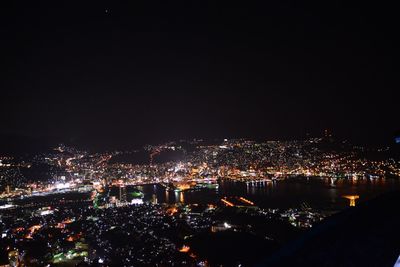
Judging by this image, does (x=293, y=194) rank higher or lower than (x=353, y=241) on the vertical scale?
lower

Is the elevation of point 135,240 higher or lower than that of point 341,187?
higher

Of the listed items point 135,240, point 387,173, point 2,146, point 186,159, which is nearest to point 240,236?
point 135,240

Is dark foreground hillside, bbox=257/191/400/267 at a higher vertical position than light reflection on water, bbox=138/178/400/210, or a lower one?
higher

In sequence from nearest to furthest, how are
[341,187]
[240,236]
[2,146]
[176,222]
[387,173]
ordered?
[240,236] → [176,222] → [341,187] → [387,173] → [2,146]

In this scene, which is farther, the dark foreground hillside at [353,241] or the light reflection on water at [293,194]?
the light reflection on water at [293,194]

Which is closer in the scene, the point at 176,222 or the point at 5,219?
the point at 176,222

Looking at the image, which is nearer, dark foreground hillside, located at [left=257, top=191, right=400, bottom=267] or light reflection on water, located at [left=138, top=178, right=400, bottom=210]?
dark foreground hillside, located at [left=257, top=191, right=400, bottom=267]

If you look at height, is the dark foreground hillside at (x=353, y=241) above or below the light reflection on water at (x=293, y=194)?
above

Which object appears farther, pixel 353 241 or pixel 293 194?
pixel 293 194

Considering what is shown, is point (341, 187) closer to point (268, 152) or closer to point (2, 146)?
point (268, 152)

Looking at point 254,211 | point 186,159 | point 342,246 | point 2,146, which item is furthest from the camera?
point 186,159
